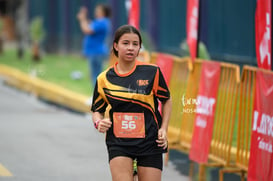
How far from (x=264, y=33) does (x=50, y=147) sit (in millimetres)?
4164

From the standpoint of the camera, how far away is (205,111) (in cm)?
974

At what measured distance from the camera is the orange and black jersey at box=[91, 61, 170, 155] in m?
6.23

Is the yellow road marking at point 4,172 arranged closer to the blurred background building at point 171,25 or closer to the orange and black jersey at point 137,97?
the orange and black jersey at point 137,97

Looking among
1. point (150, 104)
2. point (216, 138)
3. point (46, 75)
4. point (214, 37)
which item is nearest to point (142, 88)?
point (150, 104)

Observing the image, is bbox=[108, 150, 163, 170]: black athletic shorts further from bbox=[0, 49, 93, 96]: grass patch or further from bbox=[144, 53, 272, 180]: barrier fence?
bbox=[0, 49, 93, 96]: grass patch

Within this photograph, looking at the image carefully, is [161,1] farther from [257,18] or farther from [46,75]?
[257,18]

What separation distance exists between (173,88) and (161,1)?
1424cm

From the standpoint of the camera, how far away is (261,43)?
877 centimetres

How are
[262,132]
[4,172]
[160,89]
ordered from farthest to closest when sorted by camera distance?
[4,172]
[262,132]
[160,89]

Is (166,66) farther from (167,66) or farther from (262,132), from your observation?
(262,132)

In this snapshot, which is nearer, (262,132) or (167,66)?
(262,132)

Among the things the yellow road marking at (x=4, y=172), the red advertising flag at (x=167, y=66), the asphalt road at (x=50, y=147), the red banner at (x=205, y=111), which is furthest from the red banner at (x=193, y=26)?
the yellow road marking at (x=4, y=172)

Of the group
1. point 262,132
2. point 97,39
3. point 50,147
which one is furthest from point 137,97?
point 97,39

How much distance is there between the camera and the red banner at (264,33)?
8664mm
